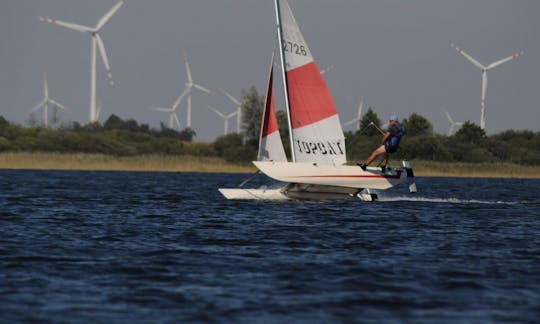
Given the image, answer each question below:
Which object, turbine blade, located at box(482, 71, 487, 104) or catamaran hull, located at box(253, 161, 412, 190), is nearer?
catamaran hull, located at box(253, 161, 412, 190)

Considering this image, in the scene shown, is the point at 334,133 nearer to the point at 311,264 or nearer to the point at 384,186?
the point at 384,186

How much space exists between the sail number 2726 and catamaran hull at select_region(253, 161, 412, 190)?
4332 mm

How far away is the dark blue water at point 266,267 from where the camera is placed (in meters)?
13.0

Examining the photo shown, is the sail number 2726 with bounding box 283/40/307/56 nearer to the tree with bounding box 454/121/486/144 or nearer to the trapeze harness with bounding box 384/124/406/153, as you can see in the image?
the trapeze harness with bounding box 384/124/406/153

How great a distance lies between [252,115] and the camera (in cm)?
11231

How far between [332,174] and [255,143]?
7516 centimetres

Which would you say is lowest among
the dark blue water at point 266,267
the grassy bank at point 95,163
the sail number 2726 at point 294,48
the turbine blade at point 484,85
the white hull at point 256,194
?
the dark blue water at point 266,267

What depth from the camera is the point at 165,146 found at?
10400 centimetres

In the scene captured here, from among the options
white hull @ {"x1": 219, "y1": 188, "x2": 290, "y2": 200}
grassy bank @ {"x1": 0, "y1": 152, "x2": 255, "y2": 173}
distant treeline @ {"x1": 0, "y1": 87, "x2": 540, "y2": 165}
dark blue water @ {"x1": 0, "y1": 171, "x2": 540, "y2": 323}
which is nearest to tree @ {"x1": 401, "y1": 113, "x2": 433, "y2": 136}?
distant treeline @ {"x1": 0, "y1": 87, "x2": 540, "y2": 165}

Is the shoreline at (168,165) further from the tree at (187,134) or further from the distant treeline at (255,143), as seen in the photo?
the tree at (187,134)

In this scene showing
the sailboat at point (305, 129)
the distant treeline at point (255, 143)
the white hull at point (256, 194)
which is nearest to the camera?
the sailboat at point (305, 129)

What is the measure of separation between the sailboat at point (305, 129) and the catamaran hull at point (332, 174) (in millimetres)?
34

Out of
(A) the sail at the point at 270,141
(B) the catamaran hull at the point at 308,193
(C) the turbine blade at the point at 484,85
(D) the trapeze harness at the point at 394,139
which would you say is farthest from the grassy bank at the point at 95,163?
(D) the trapeze harness at the point at 394,139

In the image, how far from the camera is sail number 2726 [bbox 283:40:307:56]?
34.5 meters
